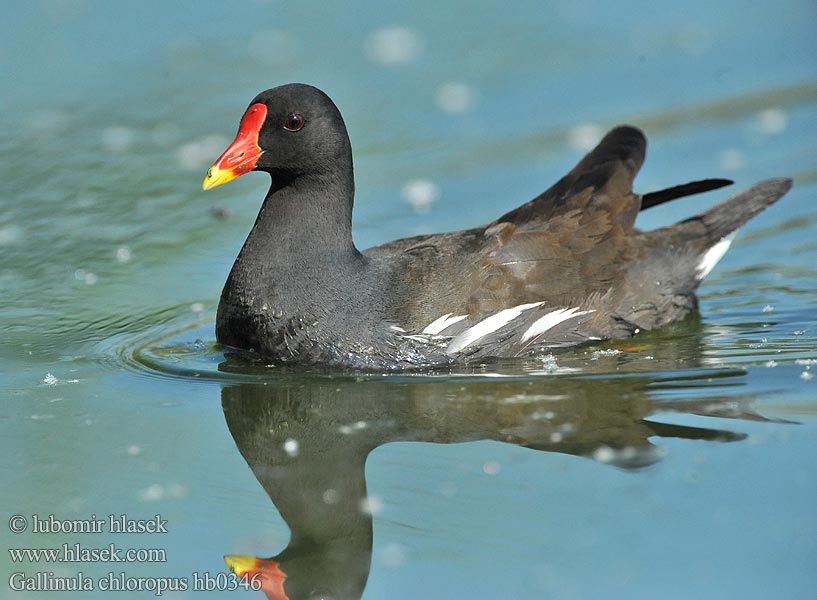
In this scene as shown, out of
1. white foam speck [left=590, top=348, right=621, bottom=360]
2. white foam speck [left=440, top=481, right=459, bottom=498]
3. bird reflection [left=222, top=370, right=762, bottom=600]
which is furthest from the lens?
white foam speck [left=590, top=348, right=621, bottom=360]

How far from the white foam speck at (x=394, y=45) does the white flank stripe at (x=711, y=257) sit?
3.83 m

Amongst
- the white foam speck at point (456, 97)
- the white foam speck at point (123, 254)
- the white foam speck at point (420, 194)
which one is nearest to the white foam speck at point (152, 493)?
the white foam speck at point (123, 254)

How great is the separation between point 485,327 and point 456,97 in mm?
3874

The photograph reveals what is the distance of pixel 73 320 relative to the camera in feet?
21.0

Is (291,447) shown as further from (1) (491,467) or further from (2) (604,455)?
(2) (604,455)

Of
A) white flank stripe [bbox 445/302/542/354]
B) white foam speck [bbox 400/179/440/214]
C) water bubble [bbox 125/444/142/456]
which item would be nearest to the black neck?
white flank stripe [bbox 445/302/542/354]

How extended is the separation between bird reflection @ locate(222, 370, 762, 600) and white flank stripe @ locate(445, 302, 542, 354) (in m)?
0.19

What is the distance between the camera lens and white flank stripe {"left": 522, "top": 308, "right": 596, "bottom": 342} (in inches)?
233

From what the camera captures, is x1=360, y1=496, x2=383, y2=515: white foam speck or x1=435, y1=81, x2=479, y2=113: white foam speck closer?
x1=360, y1=496, x2=383, y2=515: white foam speck

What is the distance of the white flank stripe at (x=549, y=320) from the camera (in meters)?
5.92

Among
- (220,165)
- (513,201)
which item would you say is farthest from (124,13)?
(220,165)

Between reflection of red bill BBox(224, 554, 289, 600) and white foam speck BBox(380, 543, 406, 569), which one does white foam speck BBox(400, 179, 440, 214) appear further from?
reflection of red bill BBox(224, 554, 289, 600)

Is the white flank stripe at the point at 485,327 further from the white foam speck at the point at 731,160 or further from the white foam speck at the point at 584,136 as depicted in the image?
the white foam speck at the point at 731,160

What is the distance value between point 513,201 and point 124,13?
3.96 m
